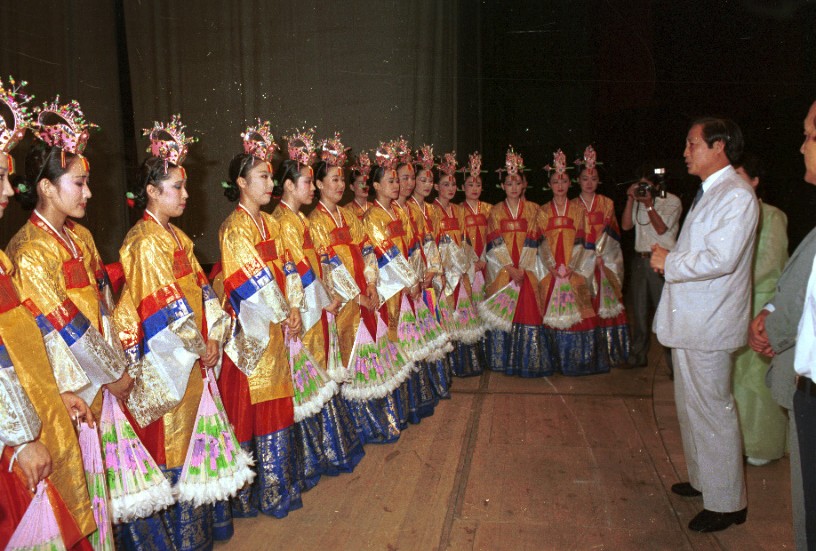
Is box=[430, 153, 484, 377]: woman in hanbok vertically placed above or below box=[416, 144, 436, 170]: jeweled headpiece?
below

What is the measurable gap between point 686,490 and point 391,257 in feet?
6.47

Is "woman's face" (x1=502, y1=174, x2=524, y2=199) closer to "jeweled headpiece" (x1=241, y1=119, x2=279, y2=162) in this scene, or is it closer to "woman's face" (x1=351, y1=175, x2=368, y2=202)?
"woman's face" (x1=351, y1=175, x2=368, y2=202)

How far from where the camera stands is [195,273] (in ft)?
7.92

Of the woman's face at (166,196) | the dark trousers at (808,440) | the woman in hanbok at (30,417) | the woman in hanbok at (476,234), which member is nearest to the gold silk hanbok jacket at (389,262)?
the woman in hanbok at (476,234)

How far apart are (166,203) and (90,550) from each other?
1175 mm

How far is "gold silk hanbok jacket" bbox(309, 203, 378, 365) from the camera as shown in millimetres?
3324

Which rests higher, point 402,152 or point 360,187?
point 402,152

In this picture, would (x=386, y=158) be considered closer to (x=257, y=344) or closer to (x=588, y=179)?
(x=257, y=344)

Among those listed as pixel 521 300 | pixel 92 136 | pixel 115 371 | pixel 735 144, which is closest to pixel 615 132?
→ pixel 521 300

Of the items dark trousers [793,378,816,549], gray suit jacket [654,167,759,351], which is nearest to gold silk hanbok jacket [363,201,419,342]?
gray suit jacket [654,167,759,351]

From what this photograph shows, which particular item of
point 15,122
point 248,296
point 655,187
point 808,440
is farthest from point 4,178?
point 655,187

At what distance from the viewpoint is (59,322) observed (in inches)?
72.8

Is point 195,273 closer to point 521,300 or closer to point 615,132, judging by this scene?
point 521,300

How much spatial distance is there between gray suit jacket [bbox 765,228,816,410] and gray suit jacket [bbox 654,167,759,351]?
1.41 feet
